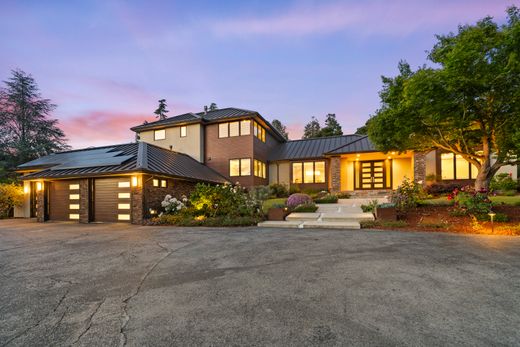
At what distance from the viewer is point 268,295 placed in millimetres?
3086

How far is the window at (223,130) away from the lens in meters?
18.8

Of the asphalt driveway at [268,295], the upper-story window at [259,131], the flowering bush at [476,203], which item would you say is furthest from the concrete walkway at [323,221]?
the upper-story window at [259,131]

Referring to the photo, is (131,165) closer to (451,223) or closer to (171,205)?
(171,205)

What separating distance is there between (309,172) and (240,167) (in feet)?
19.9

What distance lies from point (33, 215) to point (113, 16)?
14.5 metres

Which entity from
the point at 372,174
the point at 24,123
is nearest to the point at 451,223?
the point at 372,174

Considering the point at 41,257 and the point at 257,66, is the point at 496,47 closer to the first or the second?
the point at 41,257

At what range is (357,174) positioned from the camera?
59.6 feet

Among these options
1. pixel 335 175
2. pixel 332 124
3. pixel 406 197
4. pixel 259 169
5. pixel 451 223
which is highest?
pixel 332 124

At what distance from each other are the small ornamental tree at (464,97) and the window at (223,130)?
38.5ft

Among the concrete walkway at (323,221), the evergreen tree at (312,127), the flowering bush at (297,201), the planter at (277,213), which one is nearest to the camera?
the concrete walkway at (323,221)

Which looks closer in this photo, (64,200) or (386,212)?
(386,212)

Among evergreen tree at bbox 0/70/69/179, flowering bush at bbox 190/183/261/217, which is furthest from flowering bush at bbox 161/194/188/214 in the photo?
evergreen tree at bbox 0/70/69/179

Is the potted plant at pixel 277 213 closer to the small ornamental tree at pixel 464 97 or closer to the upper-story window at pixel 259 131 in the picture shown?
the small ornamental tree at pixel 464 97
